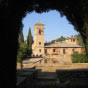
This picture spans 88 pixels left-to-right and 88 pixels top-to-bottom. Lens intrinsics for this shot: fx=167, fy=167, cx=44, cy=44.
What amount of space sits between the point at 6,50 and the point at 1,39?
340 millimetres

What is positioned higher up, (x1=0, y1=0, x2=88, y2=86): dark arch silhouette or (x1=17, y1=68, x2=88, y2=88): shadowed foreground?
(x1=0, y1=0, x2=88, y2=86): dark arch silhouette

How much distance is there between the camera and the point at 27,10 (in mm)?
6500

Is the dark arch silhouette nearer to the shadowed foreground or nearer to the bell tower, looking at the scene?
the shadowed foreground

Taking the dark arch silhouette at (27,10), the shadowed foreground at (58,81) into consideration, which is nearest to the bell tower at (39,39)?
the shadowed foreground at (58,81)

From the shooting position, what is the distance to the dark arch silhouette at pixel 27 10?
4676 mm

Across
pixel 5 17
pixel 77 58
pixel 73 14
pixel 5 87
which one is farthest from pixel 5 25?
pixel 77 58

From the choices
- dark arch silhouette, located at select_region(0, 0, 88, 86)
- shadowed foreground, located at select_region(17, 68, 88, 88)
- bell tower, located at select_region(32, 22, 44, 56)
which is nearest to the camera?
dark arch silhouette, located at select_region(0, 0, 88, 86)

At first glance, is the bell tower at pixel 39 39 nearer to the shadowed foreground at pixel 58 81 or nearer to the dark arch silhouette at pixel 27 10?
the shadowed foreground at pixel 58 81

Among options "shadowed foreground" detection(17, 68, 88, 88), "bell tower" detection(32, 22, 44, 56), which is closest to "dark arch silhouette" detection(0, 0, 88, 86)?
"shadowed foreground" detection(17, 68, 88, 88)

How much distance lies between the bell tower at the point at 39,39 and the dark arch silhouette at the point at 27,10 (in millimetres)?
44302

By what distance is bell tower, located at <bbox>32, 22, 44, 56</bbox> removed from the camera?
5175 centimetres

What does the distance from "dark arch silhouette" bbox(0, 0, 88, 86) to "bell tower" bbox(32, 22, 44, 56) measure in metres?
44.3

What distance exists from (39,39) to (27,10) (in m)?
46.8

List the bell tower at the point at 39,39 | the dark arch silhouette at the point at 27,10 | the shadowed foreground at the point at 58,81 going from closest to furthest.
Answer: the dark arch silhouette at the point at 27,10
the shadowed foreground at the point at 58,81
the bell tower at the point at 39,39
